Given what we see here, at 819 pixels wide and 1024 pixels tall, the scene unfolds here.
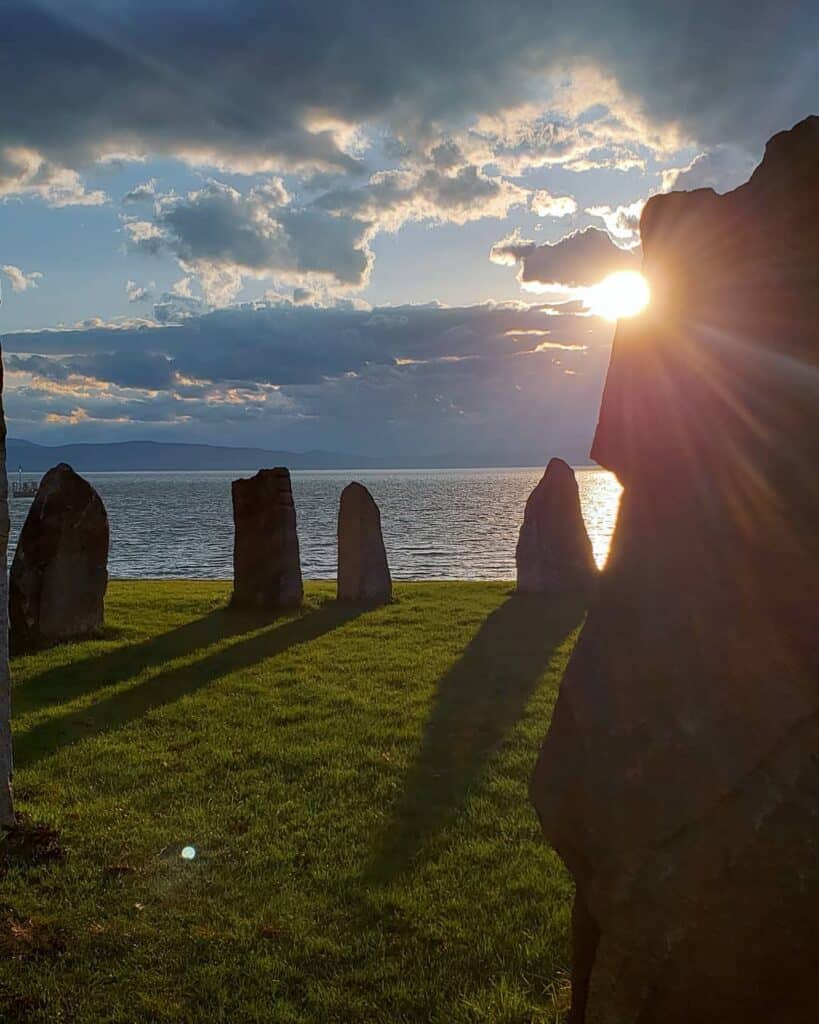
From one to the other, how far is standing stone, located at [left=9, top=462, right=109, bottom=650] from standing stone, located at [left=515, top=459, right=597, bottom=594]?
33.9 ft

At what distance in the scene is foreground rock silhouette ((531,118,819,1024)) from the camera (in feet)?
11.7

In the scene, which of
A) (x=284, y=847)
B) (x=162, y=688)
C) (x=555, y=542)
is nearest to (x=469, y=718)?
(x=284, y=847)

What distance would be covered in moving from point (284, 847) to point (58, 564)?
9985mm

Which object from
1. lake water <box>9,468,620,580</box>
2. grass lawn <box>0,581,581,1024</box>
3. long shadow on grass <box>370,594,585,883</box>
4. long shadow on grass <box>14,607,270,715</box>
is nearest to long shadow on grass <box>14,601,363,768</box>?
grass lawn <box>0,581,581,1024</box>

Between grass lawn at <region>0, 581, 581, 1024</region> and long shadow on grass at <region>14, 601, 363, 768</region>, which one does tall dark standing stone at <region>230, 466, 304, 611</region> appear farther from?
grass lawn at <region>0, 581, 581, 1024</region>

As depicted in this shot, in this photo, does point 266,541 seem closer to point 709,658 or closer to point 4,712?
point 4,712

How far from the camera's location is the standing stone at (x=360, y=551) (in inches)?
803

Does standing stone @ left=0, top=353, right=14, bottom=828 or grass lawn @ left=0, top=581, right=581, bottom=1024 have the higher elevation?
standing stone @ left=0, top=353, right=14, bottom=828

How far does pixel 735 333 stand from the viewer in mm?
4242

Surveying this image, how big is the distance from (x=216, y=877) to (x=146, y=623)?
12.1 m

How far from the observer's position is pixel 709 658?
3.83m

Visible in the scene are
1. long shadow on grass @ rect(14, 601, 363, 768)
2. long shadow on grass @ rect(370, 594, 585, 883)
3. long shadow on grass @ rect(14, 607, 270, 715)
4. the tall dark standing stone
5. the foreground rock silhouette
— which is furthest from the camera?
the tall dark standing stone

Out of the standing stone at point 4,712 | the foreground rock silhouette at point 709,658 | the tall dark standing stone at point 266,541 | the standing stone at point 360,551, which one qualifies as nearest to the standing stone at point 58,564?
the tall dark standing stone at point 266,541

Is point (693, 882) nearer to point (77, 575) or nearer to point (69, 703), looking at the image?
point (69, 703)
